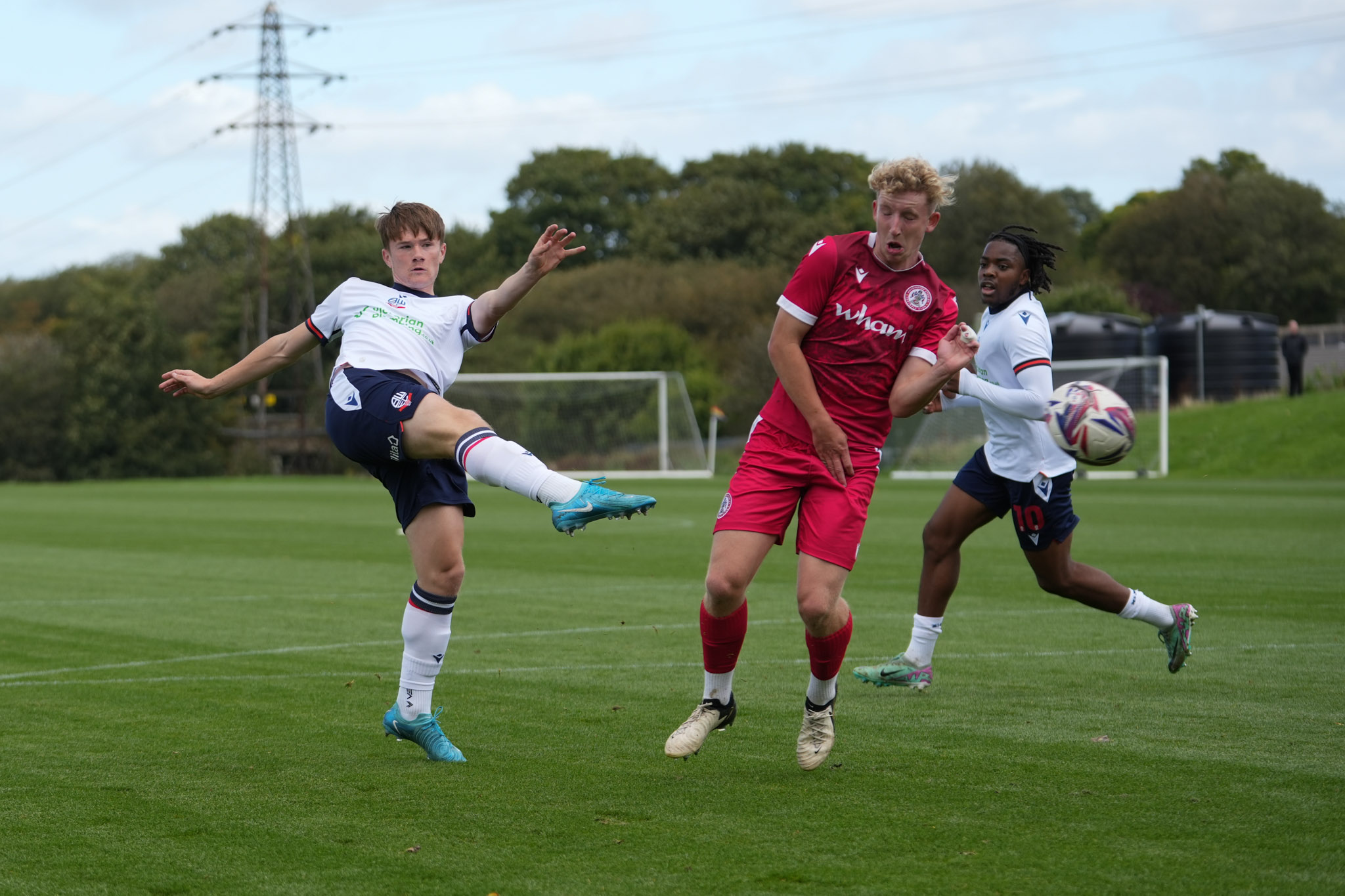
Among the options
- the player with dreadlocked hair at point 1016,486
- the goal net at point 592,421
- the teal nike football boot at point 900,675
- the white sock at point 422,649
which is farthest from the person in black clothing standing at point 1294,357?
the white sock at point 422,649

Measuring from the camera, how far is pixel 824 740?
5.55 meters

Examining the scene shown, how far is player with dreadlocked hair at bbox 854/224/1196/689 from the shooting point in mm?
7348

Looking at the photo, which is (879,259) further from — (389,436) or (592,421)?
(592,421)

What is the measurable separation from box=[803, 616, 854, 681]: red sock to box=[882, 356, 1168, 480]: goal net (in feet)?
99.2

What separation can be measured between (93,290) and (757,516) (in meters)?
60.8

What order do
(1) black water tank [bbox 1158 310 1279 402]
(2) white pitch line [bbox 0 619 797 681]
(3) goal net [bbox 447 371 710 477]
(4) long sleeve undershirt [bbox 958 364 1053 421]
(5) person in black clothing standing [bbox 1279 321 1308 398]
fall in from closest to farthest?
(4) long sleeve undershirt [bbox 958 364 1053 421] → (2) white pitch line [bbox 0 619 797 681] → (5) person in black clothing standing [bbox 1279 321 1308 398] → (3) goal net [bbox 447 371 710 477] → (1) black water tank [bbox 1158 310 1279 402]

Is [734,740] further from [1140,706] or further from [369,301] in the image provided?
[369,301]

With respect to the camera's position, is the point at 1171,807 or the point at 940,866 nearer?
the point at 940,866

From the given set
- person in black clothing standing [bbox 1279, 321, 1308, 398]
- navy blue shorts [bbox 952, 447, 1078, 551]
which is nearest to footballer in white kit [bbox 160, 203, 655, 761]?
navy blue shorts [bbox 952, 447, 1078, 551]

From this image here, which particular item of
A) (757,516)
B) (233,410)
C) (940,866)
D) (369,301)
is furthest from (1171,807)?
(233,410)

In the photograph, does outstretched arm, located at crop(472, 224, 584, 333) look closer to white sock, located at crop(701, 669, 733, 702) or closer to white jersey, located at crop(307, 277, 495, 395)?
white jersey, located at crop(307, 277, 495, 395)

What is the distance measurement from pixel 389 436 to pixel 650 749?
1.67 metres

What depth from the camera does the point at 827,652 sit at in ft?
18.8

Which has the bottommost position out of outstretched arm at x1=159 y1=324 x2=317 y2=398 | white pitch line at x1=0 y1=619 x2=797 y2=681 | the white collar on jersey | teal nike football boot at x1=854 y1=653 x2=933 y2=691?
white pitch line at x1=0 y1=619 x2=797 y2=681
